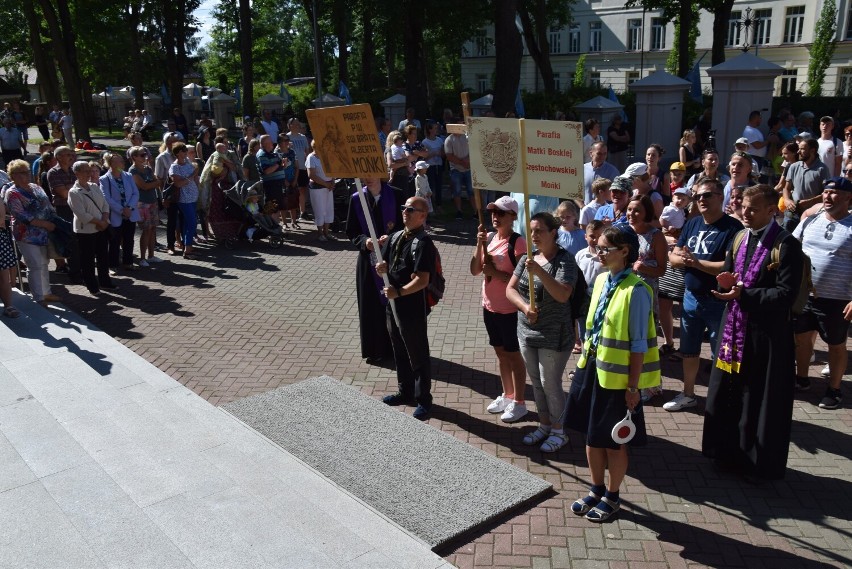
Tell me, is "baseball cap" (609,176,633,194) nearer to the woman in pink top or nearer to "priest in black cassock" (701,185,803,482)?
the woman in pink top

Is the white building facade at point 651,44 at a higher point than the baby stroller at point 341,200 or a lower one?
higher

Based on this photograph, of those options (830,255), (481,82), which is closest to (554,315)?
(830,255)

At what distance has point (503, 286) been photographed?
20.7 ft

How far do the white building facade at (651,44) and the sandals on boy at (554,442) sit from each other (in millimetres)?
34714

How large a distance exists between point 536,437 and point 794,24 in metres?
51.8

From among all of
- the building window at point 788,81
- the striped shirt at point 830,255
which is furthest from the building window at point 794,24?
the striped shirt at point 830,255

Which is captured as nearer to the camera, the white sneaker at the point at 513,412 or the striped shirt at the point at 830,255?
the striped shirt at the point at 830,255

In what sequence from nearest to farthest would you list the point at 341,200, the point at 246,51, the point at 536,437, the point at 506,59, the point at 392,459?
the point at 392,459 < the point at 536,437 < the point at 341,200 < the point at 506,59 < the point at 246,51

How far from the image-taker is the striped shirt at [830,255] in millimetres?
6254

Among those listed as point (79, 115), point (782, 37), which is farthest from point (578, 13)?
point (79, 115)

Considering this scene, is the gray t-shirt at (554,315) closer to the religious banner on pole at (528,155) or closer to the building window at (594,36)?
the religious banner on pole at (528,155)

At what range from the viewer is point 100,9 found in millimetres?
35844

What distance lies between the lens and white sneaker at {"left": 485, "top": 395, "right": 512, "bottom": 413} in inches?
267

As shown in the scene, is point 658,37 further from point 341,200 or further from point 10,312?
point 10,312
